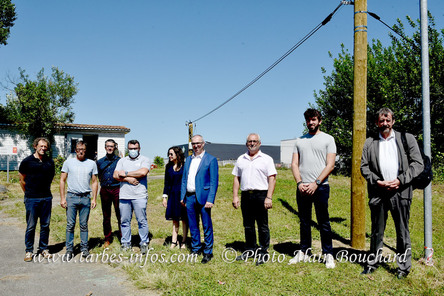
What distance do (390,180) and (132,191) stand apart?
4.05 metres

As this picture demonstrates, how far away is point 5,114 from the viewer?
28.3 meters

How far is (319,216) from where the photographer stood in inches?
192

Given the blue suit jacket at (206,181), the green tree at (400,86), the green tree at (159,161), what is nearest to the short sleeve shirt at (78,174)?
the blue suit jacket at (206,181)

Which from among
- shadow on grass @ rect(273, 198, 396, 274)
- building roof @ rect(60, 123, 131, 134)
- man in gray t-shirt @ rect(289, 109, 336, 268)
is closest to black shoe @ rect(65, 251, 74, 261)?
shadow on grass @ rect(273, 198, 396, 274)

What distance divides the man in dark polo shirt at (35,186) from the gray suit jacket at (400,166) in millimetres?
5091

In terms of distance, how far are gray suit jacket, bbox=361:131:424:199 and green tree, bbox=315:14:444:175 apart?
16321 millimetres

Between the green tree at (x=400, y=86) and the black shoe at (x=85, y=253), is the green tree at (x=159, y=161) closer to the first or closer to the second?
the green tree at (x=400, y=86)

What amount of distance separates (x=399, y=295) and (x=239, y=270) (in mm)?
2054

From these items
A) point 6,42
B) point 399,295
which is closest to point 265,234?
point 399,295

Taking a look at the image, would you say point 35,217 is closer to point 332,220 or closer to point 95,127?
point 332,220

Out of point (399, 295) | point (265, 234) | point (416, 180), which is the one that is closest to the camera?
point (399, 295)

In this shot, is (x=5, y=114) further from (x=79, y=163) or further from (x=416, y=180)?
(x=416, y=180)

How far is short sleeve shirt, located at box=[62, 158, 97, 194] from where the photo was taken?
5.66 m

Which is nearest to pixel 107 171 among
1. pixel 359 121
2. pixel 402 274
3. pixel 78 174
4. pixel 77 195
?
pixel 78 174
